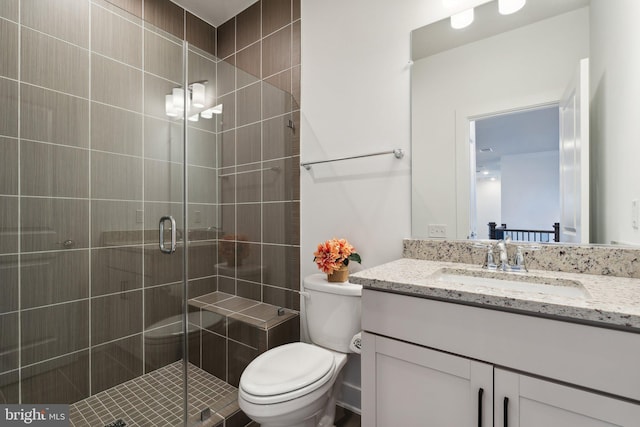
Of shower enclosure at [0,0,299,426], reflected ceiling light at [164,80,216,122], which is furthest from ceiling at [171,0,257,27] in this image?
reflected ceiling light at [164,80,216,122]

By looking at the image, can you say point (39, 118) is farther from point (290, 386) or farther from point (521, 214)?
point (521, 214)

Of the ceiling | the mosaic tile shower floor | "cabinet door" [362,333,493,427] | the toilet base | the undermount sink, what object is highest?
the ceiling

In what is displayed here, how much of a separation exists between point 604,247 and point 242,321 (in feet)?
5.75

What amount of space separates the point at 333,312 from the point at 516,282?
82 centimetres

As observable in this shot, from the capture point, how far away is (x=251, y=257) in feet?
6.25

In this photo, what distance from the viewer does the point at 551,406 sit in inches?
28.6

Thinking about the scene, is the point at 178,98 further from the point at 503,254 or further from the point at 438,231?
the point at 503,254

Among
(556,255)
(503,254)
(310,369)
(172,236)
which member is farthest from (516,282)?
(172,236)

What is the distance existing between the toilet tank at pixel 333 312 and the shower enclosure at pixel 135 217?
1.13ft

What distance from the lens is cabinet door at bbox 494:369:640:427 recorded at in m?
0.66

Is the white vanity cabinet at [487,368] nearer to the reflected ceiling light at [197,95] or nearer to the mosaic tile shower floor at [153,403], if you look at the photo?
the mosaic tile shower floor at [153,403]

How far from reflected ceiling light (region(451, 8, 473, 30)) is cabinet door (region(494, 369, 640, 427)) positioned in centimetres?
145

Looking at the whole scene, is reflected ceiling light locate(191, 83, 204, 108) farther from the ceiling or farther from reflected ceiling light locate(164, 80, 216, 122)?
the ceiling

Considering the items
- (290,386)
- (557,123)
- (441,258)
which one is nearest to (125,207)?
(290,386)
